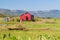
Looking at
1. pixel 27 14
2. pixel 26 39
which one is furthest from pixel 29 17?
pixel 26 39

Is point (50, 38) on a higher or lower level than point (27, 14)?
higher

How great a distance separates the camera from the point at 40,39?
11383 mm

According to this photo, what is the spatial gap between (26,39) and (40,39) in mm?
838

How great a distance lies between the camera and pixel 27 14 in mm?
86062

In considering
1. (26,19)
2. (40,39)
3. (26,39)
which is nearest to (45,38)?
(40,39)

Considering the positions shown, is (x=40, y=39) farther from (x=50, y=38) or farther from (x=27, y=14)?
(x=27, y=14)

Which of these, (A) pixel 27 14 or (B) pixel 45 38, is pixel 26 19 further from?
(B) pixel 45 38

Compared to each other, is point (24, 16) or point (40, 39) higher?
point (40, 39)

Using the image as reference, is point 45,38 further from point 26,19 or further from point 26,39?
point 26,19

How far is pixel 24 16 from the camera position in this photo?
8400 centimetres

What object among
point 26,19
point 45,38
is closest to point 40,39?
point 45,38

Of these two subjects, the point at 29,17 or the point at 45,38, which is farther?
the point at 29,17

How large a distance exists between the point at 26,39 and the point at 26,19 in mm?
71926

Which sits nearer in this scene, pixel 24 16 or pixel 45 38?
pixel 45 38
